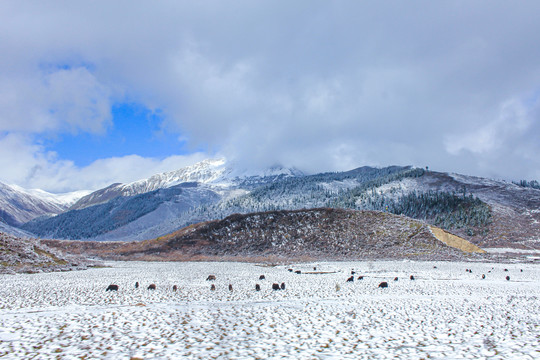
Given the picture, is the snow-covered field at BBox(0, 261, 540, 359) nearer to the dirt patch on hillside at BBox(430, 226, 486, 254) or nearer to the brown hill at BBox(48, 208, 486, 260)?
the brown hill at BBox(48, 208, 486, 260)

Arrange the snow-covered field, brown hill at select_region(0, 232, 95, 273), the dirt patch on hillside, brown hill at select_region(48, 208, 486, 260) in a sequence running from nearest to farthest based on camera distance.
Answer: the snow-covered field → brown hill at select_region(0, 232, 95, 273) → brown hill at select_region(48, 208, 486, 260) → the dirt patch on hillside

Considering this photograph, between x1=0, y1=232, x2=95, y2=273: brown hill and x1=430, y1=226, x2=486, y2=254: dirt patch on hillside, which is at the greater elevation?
x1=430, y1=226, x2=486, y2=254: dirt patch on hillside

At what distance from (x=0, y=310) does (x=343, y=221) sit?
7121cm

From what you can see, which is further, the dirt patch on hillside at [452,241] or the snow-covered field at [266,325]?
the dirt patch on hillside at [452,241]

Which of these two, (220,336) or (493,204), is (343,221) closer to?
(220,336)

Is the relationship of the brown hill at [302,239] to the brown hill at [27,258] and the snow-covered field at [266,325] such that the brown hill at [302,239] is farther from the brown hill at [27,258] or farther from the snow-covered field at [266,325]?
the snow-covered field at [266,325]

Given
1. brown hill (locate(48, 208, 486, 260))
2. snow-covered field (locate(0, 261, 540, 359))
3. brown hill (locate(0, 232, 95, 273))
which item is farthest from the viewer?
brown hill (locate(48, 208, 486, 260))

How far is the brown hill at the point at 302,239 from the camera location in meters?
68.2

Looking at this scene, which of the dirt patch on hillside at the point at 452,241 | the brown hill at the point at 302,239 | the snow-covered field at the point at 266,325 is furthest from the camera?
the dirt patch on hillside at the point at 452,241

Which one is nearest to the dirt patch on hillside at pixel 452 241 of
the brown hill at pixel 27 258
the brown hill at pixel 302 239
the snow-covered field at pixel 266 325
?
the brown hill at pixel 302 239

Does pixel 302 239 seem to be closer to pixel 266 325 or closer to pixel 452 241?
pixel 452 241

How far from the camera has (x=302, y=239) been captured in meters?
A: 76.4

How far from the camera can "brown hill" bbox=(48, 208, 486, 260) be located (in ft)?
224

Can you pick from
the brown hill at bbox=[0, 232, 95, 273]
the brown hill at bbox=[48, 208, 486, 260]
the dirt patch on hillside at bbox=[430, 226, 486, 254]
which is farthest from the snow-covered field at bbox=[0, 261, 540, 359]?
the dirt patch on hillside at bbox=[430, 226, 486, 254]
